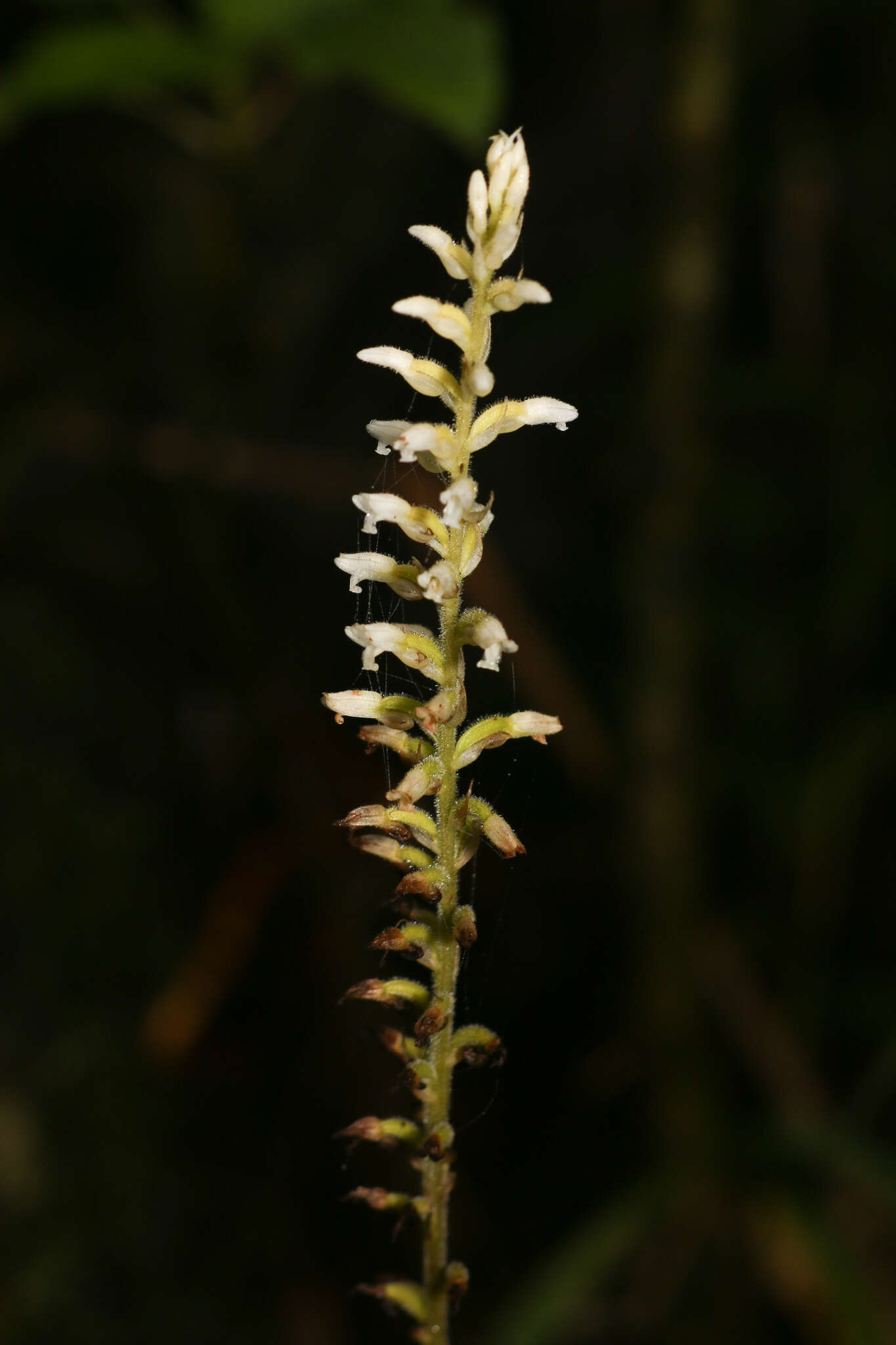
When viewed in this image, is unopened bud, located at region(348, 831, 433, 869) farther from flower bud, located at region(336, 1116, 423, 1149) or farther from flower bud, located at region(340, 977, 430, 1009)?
flower bud, located at region(336, 1116, 423, 1149)

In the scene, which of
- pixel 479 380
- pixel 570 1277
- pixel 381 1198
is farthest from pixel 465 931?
pixel 570 1277

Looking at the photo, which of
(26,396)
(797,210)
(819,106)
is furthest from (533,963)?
(819,106)

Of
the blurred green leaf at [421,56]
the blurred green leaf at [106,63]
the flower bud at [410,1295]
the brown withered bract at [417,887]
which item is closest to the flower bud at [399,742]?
the brown withered bract at [417,887]

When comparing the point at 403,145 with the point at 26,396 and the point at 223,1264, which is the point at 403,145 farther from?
the point at 223,1264

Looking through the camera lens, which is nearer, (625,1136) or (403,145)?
(625,1136)

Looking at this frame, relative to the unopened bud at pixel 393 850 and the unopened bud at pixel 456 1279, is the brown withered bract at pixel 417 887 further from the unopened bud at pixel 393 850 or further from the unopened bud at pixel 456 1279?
the unopened bud at pixel 456 1279
